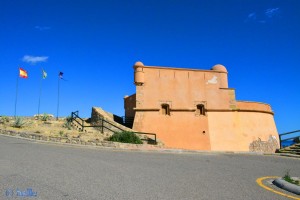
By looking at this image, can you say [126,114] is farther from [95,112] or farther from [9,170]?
[9,170]

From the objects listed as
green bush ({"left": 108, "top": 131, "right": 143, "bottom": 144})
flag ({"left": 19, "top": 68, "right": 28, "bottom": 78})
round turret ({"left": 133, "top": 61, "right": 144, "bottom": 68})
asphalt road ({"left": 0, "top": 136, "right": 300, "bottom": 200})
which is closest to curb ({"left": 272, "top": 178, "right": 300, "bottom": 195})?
asphalt road ({"left": 0, "top": 136, "right": 300, "bottom": 200})

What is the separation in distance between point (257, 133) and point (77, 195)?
22.5m

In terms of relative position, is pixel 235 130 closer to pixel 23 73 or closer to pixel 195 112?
pixel 195 112

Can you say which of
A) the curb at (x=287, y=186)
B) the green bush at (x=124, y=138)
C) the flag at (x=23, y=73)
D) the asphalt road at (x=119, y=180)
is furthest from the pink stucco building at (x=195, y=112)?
the curb at (x=287, y=186)

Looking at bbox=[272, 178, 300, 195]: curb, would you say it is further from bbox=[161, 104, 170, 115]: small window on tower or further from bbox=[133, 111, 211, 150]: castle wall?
bbox=[161, 104, 170, 115]: small window on tower

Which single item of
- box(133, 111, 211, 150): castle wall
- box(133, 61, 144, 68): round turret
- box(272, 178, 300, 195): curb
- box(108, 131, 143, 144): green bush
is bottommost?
box(272, 178, 300, 195): curb

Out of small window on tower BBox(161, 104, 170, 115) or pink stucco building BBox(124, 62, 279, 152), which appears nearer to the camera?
pink stucco building BBox(124, 62, 279, 152)

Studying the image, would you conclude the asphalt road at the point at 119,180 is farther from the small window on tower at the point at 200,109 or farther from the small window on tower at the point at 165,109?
the small window on tower at the point at 200,109

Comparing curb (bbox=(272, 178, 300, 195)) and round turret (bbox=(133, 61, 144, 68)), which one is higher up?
round turret (bbox=(133, 61, 144, 68))

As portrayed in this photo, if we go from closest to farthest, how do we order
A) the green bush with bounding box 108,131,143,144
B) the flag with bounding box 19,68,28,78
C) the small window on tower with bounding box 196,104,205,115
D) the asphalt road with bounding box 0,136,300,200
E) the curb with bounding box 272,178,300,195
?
the asphalt road with bounding box 0,136,300,200 → the curb with bounding box 272,178,300,195 → the green bush with bounding box 108,131,143,144 → the small window on tower with bounding box 196,104,205,115 → the flag with bounding box 19,68,28,78

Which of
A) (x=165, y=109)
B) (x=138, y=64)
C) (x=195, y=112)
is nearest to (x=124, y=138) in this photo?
(x=165, y=109)

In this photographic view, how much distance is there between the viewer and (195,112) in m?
25.1

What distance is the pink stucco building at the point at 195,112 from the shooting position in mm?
24356

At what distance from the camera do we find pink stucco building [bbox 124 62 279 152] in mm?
24356
